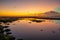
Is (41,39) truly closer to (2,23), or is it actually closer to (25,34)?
(25,34)

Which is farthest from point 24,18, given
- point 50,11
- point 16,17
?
point 50,11

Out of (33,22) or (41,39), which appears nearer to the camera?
(41,39)

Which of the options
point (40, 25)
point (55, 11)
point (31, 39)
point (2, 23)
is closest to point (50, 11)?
point (55, 11)

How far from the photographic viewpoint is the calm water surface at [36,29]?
4000mm

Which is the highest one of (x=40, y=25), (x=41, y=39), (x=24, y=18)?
(x=24, y=18)

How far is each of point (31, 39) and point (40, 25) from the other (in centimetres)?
73

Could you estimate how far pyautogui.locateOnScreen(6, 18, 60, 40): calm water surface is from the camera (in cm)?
400

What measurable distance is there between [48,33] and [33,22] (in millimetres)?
696

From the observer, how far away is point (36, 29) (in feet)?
14.4

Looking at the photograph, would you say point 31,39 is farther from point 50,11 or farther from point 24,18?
point 50,11

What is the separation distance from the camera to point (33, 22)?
181 inches

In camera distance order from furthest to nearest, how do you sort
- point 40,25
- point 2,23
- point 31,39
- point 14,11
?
1. point 2,23
2. point 40,25
3. point 14,11
4. point 31,39

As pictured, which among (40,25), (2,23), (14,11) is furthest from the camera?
(2,23)

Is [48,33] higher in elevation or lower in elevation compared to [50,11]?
lower
